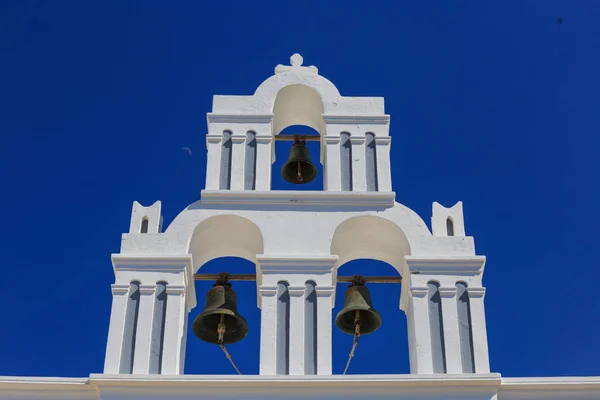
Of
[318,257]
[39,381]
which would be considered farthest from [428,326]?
[39,381]

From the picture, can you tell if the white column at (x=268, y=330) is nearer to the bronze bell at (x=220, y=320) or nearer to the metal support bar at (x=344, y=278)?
the bronze bell at (x=220, y=320)

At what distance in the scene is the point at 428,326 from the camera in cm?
1691

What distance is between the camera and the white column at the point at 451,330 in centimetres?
1652

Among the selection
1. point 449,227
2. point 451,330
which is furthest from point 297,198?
point 451,330

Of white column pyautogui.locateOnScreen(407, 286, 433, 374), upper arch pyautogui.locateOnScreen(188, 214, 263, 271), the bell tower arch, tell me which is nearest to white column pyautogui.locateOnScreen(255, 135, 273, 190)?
the bell tower arch

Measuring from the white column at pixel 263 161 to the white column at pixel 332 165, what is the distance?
0.69m

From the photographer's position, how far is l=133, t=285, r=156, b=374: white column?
1639 cm

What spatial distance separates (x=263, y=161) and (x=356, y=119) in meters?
1.40

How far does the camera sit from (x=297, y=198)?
17984mm

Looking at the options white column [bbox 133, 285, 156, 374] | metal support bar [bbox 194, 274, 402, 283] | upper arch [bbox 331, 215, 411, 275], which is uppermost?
upper arch [bbox 331, 215, 411, 275]

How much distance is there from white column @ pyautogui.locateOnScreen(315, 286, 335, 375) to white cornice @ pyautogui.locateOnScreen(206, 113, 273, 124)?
2836 millimetres

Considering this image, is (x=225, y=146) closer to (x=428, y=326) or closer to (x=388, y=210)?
(x=388, y=210)

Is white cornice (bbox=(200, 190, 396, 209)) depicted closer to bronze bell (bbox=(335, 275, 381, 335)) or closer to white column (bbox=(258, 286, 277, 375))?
bronze bell (bbox=(335, 275, 381, 335))

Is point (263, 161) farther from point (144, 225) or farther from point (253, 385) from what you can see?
point (253, 385)
